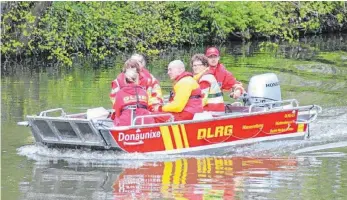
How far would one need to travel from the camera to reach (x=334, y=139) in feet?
54.6

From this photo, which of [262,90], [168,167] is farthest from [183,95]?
[262,90]

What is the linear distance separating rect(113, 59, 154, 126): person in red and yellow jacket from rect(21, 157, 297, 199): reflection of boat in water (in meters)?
0.76

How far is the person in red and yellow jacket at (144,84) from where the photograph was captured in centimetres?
1514

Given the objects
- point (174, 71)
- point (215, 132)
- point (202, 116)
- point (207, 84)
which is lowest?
point (215, 132)

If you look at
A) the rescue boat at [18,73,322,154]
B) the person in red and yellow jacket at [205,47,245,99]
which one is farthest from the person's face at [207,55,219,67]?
the rescue boat at [18,73,322,154]

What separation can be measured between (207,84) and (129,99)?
153 cm

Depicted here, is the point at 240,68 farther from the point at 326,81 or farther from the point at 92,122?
the point at 92,122

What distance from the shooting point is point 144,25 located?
109ft

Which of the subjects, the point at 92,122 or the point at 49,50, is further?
the point at 49,50

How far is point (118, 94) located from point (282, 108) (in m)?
2.95

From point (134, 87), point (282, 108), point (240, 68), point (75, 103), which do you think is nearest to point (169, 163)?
point (134, 87)

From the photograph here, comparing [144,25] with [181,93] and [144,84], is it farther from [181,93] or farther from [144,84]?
[181,93]

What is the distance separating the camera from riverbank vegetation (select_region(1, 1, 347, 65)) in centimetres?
2902

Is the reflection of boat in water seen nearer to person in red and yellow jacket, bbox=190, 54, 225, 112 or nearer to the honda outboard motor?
person in red and yellow jacket, bbox=190, 54, 225, 112
